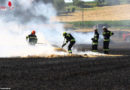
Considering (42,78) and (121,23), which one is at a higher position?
(42,78)

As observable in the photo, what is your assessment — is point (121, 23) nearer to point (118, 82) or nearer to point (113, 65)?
point (113, 65)

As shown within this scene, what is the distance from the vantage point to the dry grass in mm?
82794

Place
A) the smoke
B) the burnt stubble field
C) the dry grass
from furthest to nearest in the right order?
the dry grass
the smoke
the burnt stubble field

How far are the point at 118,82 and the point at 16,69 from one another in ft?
14.2

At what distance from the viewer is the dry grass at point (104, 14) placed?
272ft

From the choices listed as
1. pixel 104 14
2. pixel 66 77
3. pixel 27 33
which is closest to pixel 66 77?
pixel 66 77

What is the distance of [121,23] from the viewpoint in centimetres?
7425

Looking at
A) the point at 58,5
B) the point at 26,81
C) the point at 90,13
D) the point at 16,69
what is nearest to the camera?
the point at 26,81

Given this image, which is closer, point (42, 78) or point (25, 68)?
point (42, 78)

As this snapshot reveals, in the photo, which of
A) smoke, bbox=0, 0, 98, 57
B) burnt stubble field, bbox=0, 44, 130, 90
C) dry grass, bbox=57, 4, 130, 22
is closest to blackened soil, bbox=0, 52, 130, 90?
burnt stubble field, bbox=0, 44, 130, 90

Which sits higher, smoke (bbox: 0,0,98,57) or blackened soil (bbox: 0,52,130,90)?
blackened soil (bbox: 0,52,130,90)

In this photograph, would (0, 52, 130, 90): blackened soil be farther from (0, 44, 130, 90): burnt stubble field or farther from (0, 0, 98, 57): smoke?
(0, 0, 98, 57): smoke

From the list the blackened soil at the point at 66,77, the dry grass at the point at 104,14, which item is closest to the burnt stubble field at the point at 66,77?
the blackened soil at the point at 66,77

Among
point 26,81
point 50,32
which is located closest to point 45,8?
point 50,32
